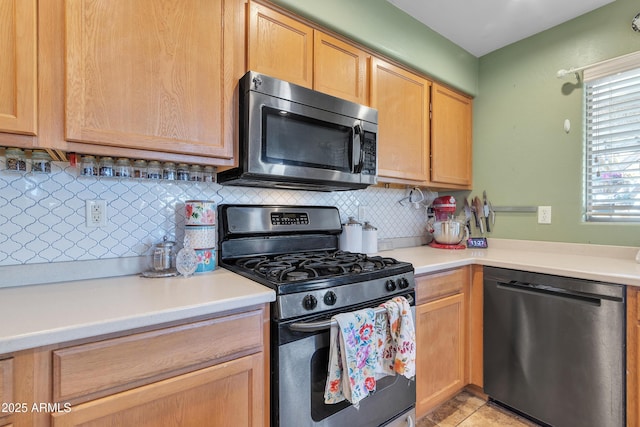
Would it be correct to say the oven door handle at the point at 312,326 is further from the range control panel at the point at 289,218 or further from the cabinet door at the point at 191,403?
the range control panel at the point at 289,218

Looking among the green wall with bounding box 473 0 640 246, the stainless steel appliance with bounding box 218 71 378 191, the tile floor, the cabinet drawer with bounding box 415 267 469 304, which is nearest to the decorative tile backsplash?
the stainless steel appliance with bounding box 218 71 378 191

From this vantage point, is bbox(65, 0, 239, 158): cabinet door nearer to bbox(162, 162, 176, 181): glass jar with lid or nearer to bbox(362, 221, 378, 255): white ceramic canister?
bbox(162, 162, 176, 181): glass jar with lid

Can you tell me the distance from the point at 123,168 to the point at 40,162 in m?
0.27

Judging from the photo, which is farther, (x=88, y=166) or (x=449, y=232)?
(x=449, y=232)

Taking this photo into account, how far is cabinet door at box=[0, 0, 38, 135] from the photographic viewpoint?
35.3 inches

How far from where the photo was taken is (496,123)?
243cm

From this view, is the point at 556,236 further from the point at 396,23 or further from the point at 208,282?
the point at 208,282

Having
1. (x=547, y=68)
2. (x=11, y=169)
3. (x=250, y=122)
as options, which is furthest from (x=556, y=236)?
(x=11, y=169)

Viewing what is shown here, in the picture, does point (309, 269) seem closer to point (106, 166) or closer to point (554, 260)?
point (106, 166)

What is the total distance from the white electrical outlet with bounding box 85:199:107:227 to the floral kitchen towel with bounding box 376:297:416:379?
4.03ft

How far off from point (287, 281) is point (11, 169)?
1.10 meters

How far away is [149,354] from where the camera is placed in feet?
2.77

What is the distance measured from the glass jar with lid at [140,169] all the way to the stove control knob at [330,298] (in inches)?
37.7

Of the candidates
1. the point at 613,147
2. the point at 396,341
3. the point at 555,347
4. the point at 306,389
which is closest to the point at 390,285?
the point at 396,341
